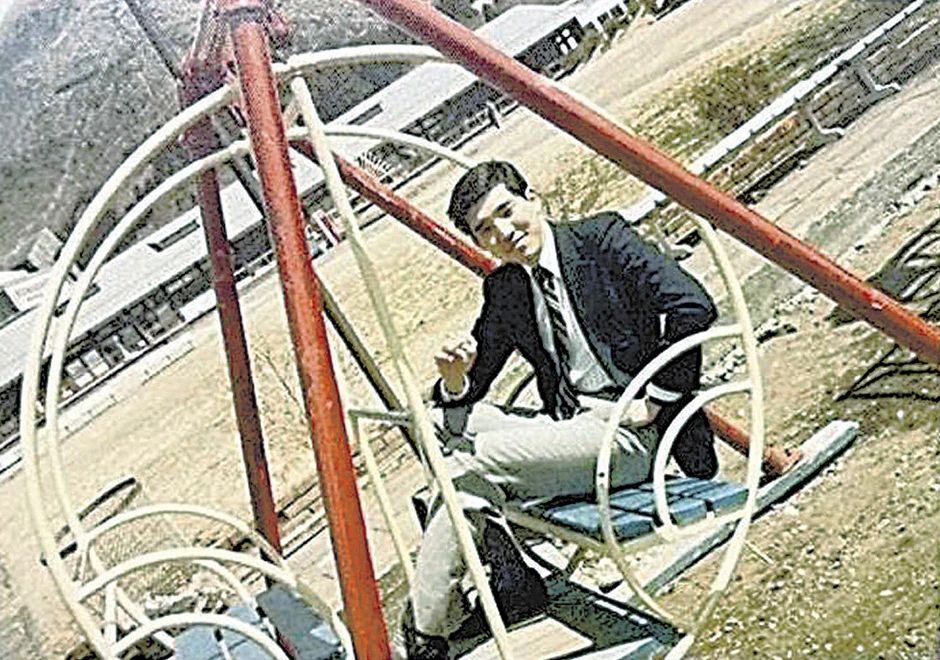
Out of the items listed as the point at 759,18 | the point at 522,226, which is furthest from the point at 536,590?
the point at 759,18

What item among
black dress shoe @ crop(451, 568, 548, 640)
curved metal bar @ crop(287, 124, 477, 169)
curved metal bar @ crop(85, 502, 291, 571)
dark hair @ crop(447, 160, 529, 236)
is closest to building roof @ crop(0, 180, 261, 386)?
curved metal bar @ crop(287, 124, 477, 169)

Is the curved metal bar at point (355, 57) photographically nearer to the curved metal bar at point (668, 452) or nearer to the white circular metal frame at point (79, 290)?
the white circular metal frame at point (79, 290)

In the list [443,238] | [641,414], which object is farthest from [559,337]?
[443,238]

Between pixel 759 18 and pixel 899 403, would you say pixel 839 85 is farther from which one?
pixel 759 18

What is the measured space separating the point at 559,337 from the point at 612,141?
2.10 ft

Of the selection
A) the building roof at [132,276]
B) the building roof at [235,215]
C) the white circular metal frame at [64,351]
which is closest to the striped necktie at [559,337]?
the white circular metal frame at [64,351]

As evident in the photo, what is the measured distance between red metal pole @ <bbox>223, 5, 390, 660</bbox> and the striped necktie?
77 cm

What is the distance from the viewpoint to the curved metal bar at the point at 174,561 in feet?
11.9

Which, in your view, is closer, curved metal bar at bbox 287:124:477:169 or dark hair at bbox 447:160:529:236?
dark hair at bbox 447:160:529:236

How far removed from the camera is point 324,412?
3246 millimetres

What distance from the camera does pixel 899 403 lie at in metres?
5.98

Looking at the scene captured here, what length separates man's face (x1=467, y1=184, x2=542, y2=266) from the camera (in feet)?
12.4

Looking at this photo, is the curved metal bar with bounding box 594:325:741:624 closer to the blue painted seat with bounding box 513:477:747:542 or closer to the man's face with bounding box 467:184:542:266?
the blue painted seat with bounding box 513:477:747:542

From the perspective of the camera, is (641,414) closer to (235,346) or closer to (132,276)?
(235,346)
